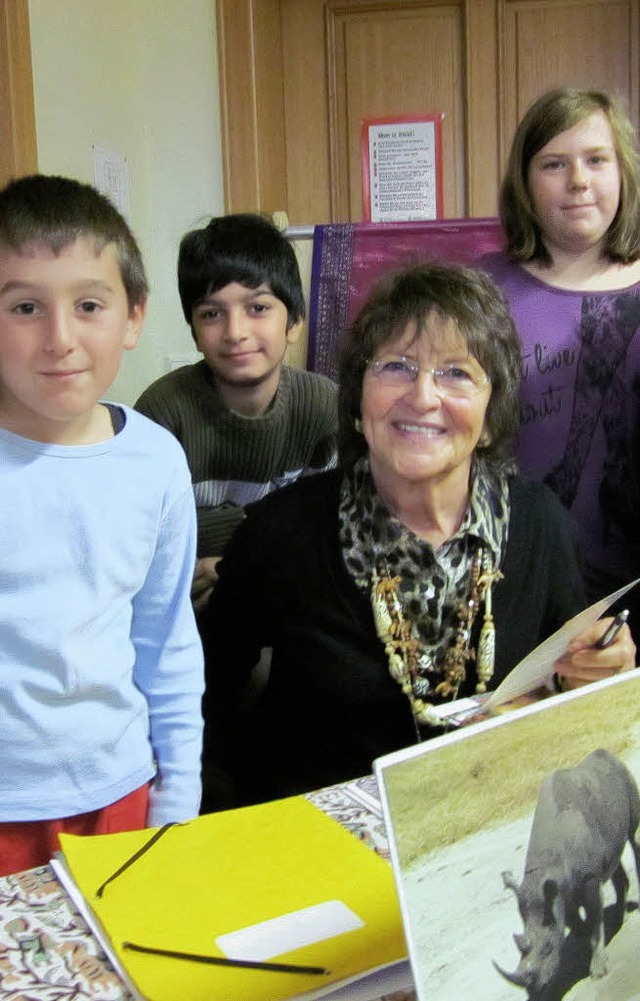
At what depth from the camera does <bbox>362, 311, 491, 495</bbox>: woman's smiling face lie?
1.21 m

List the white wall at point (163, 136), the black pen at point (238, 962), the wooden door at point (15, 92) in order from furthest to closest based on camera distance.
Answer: the white wall at point (163, 136) < the wooden door at point (15, 92) < the black pen at point (238, 962)

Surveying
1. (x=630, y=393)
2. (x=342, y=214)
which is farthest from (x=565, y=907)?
(x=342, y=214)

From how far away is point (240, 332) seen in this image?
168cm

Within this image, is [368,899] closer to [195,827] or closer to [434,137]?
[195,827]

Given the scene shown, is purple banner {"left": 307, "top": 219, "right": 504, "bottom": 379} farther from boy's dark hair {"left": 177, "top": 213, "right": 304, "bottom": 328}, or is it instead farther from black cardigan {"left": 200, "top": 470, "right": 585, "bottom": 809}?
black cardigan {"left": 200, "top": 470, "right": 585, "bottom": 809}

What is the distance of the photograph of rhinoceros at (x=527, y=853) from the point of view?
57 cm

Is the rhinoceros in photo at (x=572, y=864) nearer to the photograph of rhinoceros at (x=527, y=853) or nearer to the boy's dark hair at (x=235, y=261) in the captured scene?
the photograph of rhinoceros at (x=527, y=853)

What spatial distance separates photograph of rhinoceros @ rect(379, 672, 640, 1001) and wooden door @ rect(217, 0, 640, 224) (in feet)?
8.19

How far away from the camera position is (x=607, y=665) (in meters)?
1.06

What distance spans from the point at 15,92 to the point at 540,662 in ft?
5.46

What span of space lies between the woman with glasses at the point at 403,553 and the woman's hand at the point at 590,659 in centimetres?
16

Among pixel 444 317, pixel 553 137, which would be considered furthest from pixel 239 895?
pixel 553 137

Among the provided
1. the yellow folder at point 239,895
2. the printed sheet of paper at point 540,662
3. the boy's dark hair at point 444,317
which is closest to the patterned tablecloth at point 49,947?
the yellow folder at point 239,895

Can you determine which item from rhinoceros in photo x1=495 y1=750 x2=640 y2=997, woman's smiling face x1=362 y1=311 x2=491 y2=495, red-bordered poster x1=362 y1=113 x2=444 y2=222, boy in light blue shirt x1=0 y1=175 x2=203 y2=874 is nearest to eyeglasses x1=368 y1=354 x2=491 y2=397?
woman's smiling face x1=362 y1=311 x2=491 y2=495
